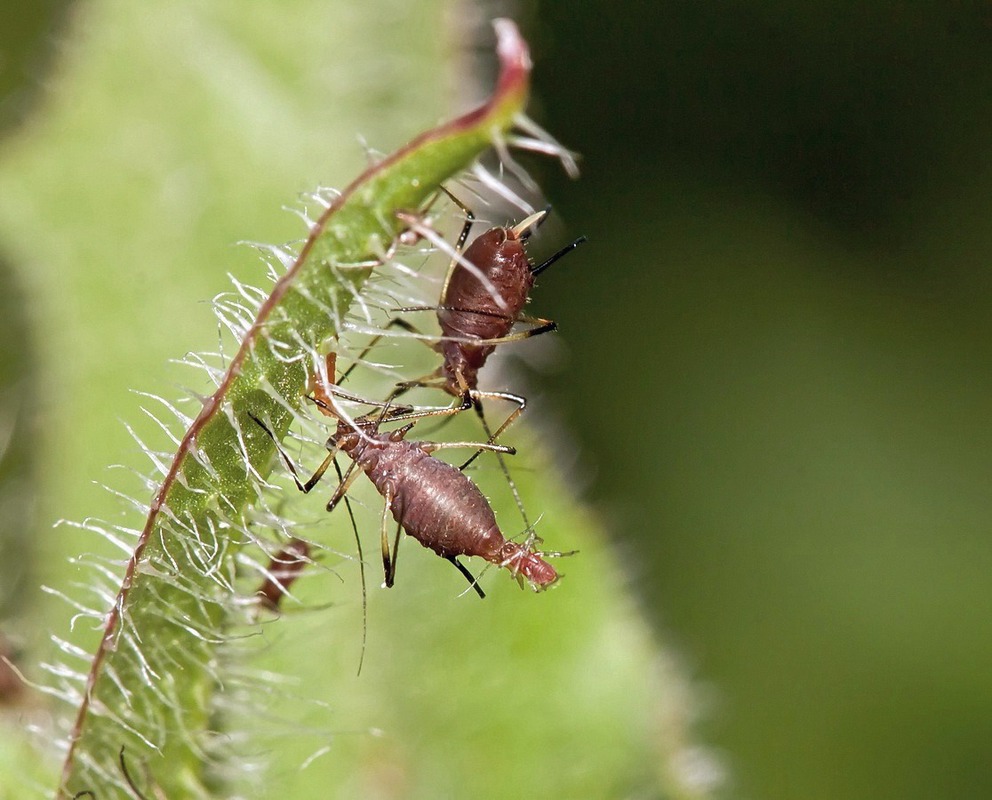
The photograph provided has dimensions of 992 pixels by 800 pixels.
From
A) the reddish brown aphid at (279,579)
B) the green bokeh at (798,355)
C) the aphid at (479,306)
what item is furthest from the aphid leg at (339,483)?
the green bokeh at (798,355)

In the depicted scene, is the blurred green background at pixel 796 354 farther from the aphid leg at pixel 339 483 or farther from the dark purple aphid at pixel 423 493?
the dark purple aphid at pixel 423 493

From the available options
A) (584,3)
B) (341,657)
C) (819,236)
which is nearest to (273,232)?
(341,657)

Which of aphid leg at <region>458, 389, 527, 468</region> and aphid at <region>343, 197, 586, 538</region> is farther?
Result: aphid leg at <region>458, 389, 527, 468</region>

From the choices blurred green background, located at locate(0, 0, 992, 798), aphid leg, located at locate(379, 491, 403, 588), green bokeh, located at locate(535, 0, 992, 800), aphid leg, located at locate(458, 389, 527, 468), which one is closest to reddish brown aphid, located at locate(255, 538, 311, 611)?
aphid leg, located at locate(379, 491, 403, 588)

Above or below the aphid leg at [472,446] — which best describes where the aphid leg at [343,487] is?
below

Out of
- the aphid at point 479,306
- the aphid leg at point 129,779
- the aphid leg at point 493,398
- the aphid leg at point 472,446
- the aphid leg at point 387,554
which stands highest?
the aphid at point 479,306

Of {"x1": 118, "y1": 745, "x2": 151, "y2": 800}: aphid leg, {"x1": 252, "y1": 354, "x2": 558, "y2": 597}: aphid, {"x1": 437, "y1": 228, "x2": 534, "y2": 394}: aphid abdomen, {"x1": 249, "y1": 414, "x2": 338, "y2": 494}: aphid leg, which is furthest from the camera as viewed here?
{"x1": 437, "y1": 228, "x2": 534, "y2": 394}: aphid abdomen

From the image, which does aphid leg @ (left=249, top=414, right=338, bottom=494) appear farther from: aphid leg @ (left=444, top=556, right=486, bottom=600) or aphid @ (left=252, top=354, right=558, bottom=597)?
aphid leg @ (left=444, top=556, right=486, bottom=600)

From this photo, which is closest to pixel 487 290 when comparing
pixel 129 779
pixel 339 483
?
pixel 339 483

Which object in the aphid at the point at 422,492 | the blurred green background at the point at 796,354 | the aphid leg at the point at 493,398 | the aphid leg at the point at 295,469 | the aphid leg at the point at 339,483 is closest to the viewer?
the aphid leg at the point at 295,469
